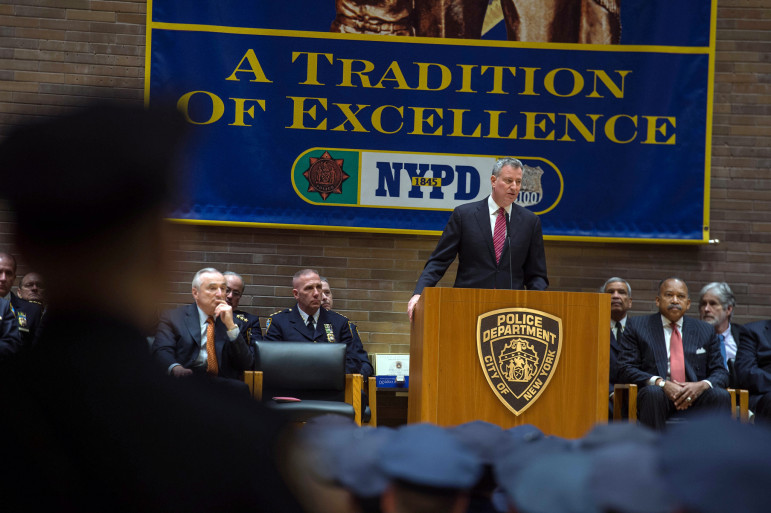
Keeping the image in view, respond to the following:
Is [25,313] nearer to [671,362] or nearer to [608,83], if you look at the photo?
[671,362]

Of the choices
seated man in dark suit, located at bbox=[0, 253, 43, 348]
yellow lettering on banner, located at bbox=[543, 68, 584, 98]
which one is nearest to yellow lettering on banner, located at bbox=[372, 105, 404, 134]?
yellow lettering on banner, located at bbox=[543, 68, 584, 98]

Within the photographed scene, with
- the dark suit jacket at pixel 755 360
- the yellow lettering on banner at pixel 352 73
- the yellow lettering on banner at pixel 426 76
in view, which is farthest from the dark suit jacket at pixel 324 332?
the dark suit jacket at pixel 755 360

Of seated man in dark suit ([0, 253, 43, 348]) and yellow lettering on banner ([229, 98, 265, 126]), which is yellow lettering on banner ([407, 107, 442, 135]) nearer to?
yellow lettering on banner ([229, 98, 265, 126])

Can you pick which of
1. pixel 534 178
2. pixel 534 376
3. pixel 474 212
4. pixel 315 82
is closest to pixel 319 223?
pixel 315 82

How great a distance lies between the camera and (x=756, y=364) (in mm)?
6445

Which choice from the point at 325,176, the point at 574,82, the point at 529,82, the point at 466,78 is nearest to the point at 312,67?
the point at 325,176

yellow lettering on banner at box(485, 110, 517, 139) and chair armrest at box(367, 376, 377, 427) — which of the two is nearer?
chair armrest at box(367, 376, 377, 427)

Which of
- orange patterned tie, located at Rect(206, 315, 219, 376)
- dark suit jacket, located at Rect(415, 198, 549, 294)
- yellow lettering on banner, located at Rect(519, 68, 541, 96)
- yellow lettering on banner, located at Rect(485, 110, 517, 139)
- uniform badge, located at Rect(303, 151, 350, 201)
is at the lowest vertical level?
orange patterned tie, located at Rect(206, 315, 219, 376)

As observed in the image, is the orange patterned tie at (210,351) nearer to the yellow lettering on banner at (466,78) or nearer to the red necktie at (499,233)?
the red necktie at (499,233)

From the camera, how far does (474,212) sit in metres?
5.09

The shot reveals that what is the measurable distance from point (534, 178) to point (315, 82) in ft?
6.76

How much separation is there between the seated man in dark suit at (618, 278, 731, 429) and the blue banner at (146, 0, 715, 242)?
4.16 feet

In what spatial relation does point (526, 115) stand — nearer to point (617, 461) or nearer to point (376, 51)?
point (376, 51)

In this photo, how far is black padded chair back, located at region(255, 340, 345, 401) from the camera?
20.0 feet
